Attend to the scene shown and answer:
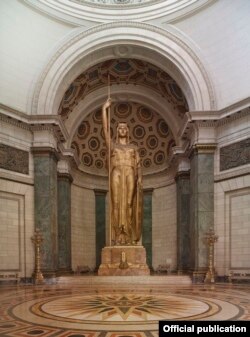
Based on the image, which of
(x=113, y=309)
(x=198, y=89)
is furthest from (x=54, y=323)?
(x=198, y=89)

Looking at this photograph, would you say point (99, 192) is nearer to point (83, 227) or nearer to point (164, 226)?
point (83, 227)

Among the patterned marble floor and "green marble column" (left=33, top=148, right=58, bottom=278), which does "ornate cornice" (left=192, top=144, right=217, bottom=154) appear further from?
the patterned marble floor

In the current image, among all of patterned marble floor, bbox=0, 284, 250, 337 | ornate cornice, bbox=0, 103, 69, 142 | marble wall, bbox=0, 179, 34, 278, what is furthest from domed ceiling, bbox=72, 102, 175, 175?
patterned marble floor, bbox=0, 284, 250, 337

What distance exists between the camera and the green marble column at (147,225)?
52.4 ft

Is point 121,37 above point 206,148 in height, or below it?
above

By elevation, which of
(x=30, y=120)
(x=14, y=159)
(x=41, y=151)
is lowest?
(x=14, y=159)

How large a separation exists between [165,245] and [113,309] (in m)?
10.4

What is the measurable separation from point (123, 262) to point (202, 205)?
2900mm

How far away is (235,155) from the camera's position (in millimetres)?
10805

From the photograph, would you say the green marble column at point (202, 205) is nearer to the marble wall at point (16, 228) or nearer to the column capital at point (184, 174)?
the column capital at point (184, 174)

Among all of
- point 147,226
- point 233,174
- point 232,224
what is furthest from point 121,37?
point 147,226

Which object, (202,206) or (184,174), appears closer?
(202,206)

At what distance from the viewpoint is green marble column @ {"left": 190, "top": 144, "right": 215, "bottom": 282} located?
11.0 m

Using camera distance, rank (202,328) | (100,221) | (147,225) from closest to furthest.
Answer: (202,328) → (147,225) → (100,221)
